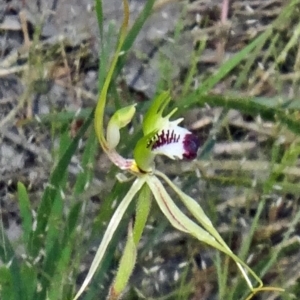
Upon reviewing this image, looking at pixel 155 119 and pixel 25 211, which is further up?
pixel 155 119

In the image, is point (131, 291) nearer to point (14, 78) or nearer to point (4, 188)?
point (4, 188)

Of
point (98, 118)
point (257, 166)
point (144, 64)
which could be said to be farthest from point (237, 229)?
point (98, 118)

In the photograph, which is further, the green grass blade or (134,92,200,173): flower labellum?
the green grass blade

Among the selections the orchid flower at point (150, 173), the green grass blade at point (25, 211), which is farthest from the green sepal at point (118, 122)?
the green grass blade at point (25, 211)

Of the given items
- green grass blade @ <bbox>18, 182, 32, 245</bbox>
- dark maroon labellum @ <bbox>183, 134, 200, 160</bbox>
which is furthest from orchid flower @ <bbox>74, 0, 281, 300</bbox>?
green grass blade @ <bbox>18, 182, 32, 245</bbox>

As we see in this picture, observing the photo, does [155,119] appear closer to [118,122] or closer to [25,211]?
[118,122]

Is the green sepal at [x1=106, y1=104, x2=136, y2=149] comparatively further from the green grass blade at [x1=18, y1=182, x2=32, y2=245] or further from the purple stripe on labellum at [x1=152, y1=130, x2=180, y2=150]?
the green grass blade at [x1=18, y1=182, x2=32, y2=245]

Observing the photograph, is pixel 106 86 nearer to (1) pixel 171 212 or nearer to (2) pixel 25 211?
(1) pixel 171 212

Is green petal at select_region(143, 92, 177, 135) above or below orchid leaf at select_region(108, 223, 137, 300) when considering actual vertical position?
above

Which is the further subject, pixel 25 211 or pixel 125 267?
pixel 25 211

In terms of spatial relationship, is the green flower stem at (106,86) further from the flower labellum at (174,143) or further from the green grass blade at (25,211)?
the green grass blade at (25,211)

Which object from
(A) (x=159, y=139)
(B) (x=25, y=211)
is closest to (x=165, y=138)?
(A) (x=159, y=139)
